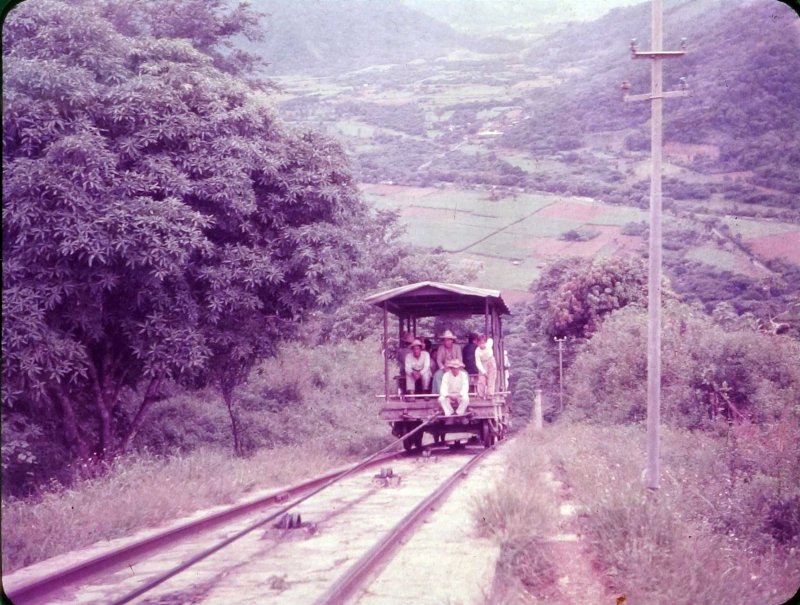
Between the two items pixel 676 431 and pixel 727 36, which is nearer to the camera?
pixel 676 431

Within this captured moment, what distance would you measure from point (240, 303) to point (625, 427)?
11.3 metres

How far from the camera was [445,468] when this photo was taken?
14.5m

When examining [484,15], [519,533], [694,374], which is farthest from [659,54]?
[484,15]

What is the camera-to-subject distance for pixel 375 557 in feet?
22.1

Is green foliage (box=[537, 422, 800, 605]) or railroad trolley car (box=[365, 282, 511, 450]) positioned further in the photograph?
railroad trolley car (box=[365, 282, 511, 450])

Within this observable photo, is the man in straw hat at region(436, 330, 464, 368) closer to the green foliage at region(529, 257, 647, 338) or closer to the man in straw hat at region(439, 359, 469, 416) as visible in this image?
the man in straw hat at region(439, 359, 469, 416)

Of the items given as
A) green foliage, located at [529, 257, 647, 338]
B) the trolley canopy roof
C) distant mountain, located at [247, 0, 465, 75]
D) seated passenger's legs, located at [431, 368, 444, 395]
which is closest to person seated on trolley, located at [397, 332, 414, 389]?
the trolley canopy roof

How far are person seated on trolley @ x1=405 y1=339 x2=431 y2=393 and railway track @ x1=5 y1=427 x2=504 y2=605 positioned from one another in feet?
20.5

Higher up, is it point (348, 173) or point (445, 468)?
point (348, 173)

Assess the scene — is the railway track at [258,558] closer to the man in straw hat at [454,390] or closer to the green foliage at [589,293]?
the man in straw hat at [454,390]

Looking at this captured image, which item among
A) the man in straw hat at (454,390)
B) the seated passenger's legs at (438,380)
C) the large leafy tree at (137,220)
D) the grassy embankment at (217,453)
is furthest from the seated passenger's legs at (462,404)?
the large leafy tree at (137,220)

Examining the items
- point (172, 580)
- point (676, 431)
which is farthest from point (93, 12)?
point (676, 431)

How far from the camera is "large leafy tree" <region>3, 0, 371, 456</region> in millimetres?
9375

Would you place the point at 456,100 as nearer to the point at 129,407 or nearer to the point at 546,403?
the point at 546,403
